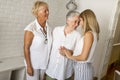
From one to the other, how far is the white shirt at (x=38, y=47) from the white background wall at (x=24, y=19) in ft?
3.13

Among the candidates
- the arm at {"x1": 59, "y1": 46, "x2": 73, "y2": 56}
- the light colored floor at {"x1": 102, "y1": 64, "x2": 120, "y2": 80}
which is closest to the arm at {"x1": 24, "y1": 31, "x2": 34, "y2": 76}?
the arm at {"x1": 59, "y1": 46, "x2": 73, "y2": 56}

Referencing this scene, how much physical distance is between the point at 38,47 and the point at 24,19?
4.00 feet

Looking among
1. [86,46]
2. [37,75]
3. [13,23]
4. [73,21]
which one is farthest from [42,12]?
[13,23]

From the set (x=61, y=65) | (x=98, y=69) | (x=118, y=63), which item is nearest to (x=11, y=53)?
(x=61, y=65)

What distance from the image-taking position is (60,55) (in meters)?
1.98

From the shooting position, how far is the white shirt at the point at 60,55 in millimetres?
1980

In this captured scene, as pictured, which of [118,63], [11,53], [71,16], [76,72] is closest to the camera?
[71,16]

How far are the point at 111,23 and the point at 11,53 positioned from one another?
1.93 metres

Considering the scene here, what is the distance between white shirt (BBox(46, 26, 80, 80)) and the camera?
1980 millimetres

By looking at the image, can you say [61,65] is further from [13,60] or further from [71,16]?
[13,60]

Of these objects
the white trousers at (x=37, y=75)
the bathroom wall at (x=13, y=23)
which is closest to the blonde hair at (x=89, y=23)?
the white trousers at (x=37, y=75)

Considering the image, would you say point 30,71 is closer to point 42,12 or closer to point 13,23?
point 42,12

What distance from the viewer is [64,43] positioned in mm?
1979

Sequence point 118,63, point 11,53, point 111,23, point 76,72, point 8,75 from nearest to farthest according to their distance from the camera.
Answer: point 76,72 < point 8,75 < point 11,53 < point 111,23 < point 118,63
